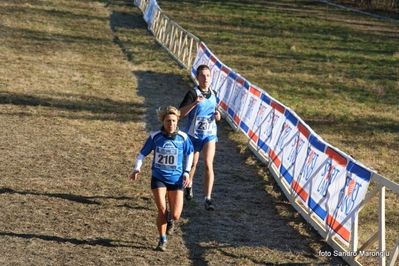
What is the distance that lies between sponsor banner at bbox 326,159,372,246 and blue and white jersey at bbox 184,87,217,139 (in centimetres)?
206

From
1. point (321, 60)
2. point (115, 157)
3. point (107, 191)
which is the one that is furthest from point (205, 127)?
point (321, 60)

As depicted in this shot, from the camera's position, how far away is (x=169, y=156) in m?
9.55

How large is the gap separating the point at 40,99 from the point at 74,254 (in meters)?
11.2

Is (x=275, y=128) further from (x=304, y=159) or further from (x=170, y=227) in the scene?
(x=170, y=227)

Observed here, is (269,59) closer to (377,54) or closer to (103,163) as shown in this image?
(377,54)

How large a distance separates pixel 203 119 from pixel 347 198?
2.60 m

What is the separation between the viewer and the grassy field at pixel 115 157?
9.88 m

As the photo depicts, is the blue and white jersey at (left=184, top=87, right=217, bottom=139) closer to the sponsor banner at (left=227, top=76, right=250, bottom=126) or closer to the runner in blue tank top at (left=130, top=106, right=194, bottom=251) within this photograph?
the runner in blue tank top at (left=130, top=106, right=194, bottom=251)

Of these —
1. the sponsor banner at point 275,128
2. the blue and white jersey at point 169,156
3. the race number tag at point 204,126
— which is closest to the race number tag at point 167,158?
the blue and white jersey at point 169,156

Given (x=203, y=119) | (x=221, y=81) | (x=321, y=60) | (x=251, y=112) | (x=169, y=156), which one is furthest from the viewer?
(x=321, y=60)

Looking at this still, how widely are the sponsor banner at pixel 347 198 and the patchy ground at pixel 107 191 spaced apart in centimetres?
39

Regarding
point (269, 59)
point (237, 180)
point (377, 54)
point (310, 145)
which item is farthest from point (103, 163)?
point (377, 54)

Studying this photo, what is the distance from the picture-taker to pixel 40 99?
20062 mm

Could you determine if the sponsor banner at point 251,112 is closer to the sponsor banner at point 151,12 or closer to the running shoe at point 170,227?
the running shoe at point 170,227
